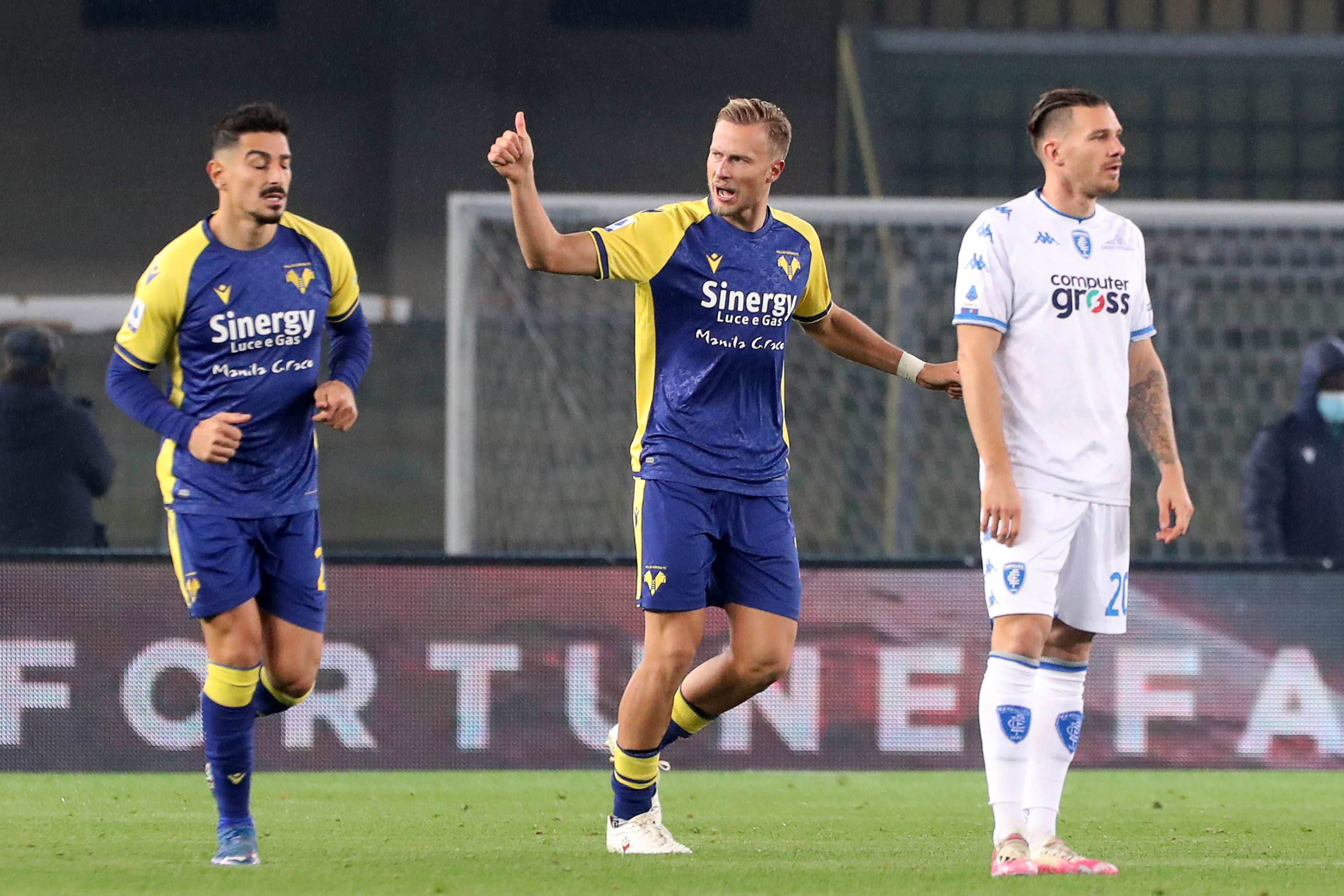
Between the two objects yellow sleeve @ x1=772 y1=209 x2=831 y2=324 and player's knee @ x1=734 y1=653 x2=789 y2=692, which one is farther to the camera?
yellow sleeve @ x1=772 y1=209 x2=831 y2=324

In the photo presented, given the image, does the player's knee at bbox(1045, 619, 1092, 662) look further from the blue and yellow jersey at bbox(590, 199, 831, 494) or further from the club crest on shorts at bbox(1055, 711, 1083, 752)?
the blue and yellow jersey at bbox(590, 199, 831, 494)

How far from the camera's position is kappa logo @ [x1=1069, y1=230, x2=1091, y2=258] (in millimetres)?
4477

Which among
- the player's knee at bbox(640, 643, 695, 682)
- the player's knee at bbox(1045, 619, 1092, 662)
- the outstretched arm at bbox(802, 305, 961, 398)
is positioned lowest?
the player's knee at bbox(640, 643, 695, 682)

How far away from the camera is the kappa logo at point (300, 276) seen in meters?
4.84

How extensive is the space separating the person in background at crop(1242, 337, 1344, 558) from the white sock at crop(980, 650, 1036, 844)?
4364mm

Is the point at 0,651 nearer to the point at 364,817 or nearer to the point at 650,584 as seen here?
the point at 364,817

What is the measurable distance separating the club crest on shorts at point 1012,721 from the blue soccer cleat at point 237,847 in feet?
5.63

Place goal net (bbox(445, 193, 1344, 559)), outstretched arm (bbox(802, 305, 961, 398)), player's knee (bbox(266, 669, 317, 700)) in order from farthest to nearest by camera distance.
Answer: goal net (bbox(445, 193, 1344, 559)) < outstretched arm (bbox(802, 305, 961, 398)) < player's knee (bbox(266, 669, 317, 700))

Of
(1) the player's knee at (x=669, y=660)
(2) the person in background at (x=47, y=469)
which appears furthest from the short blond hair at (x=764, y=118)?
(2) the person in background at (x=47, y=469)

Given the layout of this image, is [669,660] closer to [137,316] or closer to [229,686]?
[229,686]

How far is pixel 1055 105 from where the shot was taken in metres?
4.54

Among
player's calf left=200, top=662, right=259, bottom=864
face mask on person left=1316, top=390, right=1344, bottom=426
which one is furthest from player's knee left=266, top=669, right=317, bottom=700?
face mask on person left=1316, top=390, right=1344, bottom=426

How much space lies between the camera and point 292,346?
15.8 ft

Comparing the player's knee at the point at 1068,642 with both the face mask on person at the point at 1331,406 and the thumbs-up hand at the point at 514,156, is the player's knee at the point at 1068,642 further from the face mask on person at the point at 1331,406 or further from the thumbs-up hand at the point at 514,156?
the face mask on person at the point at 1331,406
